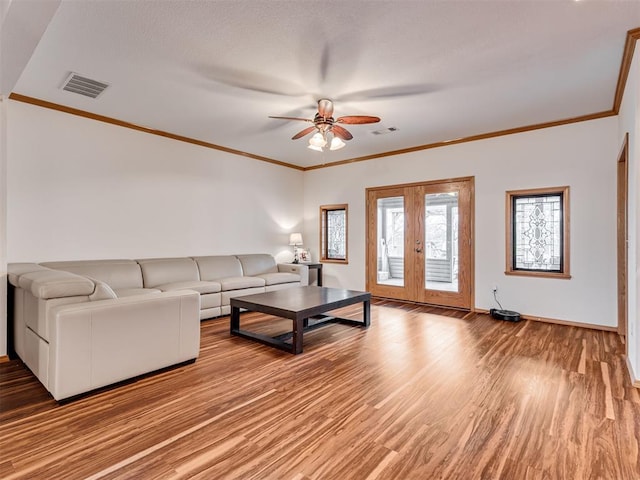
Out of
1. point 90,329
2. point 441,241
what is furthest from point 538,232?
→ point 90,329

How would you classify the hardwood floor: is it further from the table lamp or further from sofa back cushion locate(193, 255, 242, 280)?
the table lamp

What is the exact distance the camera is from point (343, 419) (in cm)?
216

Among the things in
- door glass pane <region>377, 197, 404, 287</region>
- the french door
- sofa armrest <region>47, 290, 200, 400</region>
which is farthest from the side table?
sofa armrest <region>47, 290, 200, 400</region>

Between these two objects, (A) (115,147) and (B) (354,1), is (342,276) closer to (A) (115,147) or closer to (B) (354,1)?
(A) (115,147)

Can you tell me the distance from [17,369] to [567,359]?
5.00 m

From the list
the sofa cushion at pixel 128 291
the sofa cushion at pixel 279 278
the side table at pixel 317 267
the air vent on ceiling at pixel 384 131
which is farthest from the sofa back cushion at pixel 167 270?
the air vent on ceiling at pixel 384 131

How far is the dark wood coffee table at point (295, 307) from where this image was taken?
3373mm

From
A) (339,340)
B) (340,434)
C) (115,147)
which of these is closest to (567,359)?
(339,340)

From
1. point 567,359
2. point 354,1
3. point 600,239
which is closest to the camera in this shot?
point 354,1

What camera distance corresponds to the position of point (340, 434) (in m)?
2.00

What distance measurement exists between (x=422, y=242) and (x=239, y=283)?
10.2ft

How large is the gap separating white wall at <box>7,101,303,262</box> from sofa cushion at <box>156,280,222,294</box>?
0.74 meters

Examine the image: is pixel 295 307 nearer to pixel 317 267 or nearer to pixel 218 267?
pixel 218 267

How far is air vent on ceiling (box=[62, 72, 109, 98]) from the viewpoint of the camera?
3.38 metres
